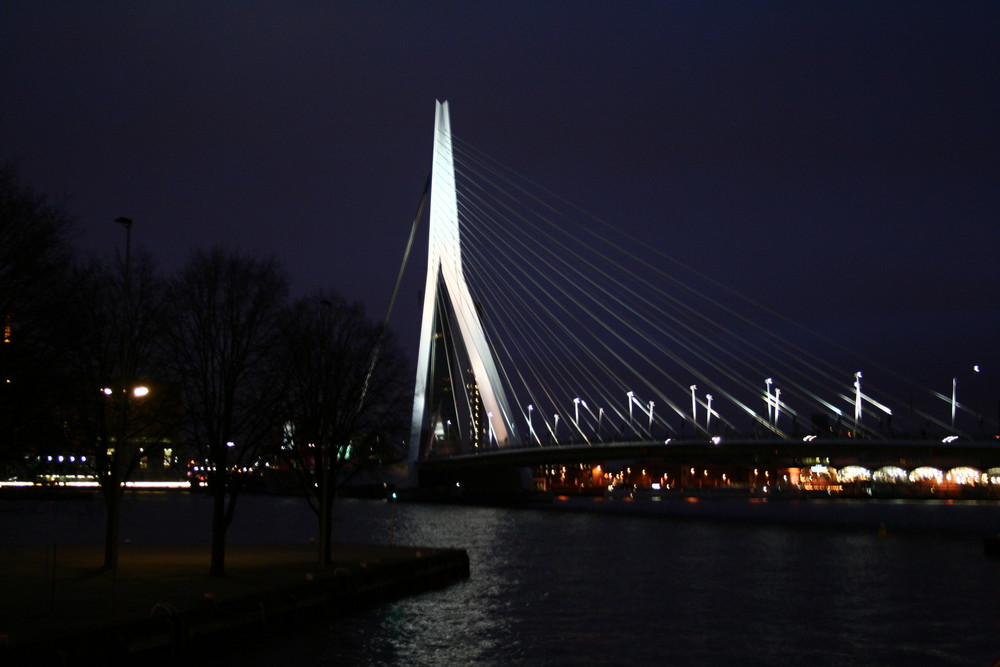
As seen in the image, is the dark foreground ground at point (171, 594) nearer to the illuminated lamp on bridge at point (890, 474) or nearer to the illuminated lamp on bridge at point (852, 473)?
the illuminated lamp on bridge at point (852, 473)

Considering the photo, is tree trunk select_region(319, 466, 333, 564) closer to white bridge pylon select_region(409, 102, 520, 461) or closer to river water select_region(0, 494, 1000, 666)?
river water select_region(0, 494, 1000, 666)

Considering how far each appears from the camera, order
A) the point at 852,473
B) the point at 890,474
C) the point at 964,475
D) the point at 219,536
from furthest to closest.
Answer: the point at 852,473, the point at 964,475, the point at 890,474, the point at 219,536

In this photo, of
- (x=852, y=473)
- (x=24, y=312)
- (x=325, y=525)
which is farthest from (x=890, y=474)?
(x=24, y=312)

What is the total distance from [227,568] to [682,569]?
53.9 ft

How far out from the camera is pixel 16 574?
68.9 feet

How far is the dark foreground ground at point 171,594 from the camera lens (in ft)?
48.6

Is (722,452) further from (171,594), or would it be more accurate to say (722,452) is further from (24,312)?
(24,312)

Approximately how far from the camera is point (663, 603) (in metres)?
26.6

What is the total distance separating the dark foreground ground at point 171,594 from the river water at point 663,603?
0.58 m

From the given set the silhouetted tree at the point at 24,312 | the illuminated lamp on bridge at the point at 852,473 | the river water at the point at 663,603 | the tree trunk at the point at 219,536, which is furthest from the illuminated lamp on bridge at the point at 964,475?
the silhouetted tree at the point at 24,312

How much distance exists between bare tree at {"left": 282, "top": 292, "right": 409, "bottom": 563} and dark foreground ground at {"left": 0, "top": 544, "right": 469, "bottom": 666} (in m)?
1.74

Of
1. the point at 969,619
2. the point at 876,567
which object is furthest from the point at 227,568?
the point at 876,567

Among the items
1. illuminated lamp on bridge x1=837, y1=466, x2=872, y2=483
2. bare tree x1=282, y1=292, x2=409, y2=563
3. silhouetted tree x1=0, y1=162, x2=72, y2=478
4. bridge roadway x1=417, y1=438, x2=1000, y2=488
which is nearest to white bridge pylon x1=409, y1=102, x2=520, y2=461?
bridge roadway x1=417, y1=438, x2=1000, y2=488

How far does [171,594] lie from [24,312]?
6.31 m
